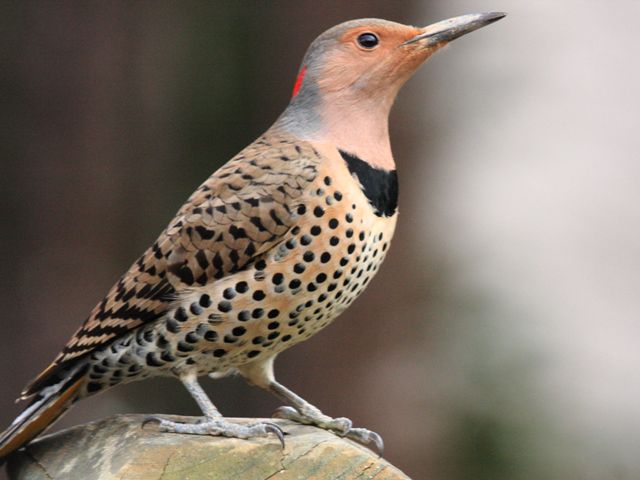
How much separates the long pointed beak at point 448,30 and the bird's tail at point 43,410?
1557 mm

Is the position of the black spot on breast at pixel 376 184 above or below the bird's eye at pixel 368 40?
below

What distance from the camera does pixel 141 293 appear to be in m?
3.99

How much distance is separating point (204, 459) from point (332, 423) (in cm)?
68

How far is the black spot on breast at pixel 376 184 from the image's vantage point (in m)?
3.95

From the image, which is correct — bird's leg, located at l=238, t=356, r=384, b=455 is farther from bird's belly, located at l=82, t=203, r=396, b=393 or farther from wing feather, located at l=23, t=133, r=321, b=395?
wing feather, located at l=23, t=133, r=321, b=395

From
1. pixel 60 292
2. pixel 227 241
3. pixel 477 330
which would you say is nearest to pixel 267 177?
pixel 227 241

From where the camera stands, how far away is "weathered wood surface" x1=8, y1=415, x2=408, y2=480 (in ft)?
11.7

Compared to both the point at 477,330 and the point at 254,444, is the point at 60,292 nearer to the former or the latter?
the point at 477,330

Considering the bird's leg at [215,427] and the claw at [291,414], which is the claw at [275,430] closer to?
the bird's leg at [215,427]

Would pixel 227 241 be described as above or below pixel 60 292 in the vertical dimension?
above

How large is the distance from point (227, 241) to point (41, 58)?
13.4ft

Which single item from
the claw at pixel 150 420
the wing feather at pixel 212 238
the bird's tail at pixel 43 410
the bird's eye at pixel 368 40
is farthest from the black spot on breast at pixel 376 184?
the bird's tail at pixel 43 410

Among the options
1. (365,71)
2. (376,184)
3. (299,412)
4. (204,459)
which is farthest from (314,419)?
(365,71)

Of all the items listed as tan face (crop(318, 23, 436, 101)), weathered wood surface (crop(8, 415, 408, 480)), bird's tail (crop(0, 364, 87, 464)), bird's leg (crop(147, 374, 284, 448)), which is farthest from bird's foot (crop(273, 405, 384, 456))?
tan face (crop(318, 23, 436, 101))
